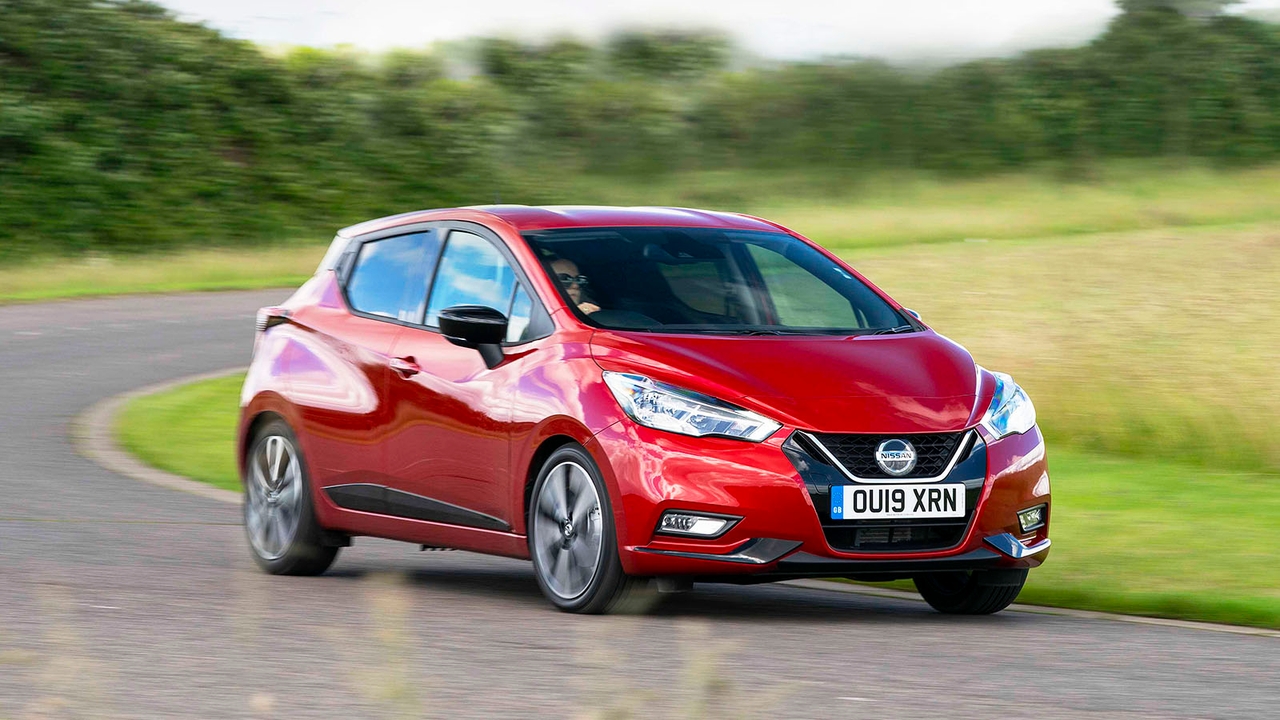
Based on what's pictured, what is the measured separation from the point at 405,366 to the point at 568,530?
4.40ft

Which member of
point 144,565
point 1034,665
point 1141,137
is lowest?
point 1141,137

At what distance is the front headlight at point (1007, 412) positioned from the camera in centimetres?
769

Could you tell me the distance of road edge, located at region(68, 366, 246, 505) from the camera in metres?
13.5

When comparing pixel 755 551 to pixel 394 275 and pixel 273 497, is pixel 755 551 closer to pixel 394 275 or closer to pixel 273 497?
pixel 394 275

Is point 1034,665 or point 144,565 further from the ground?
point 1034,665

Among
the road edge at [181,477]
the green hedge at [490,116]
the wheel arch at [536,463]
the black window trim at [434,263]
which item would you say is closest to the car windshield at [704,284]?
the black window trim at [434,263]

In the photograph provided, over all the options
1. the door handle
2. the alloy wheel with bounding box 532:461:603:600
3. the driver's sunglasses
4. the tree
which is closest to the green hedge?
the tree

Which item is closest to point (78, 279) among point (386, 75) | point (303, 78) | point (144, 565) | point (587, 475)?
point (303, 78)

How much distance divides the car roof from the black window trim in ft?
0.13

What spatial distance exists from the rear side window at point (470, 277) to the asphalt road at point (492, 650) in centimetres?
A: 123

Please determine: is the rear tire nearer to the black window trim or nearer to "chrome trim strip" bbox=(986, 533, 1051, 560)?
"chrome trim strip" bbox=(986, 533, 1051, 560)

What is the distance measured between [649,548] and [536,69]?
48.2 metres

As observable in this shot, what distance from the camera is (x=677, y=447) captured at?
7.25 m

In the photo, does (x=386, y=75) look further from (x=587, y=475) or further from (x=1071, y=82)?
(x=587, y=475)
